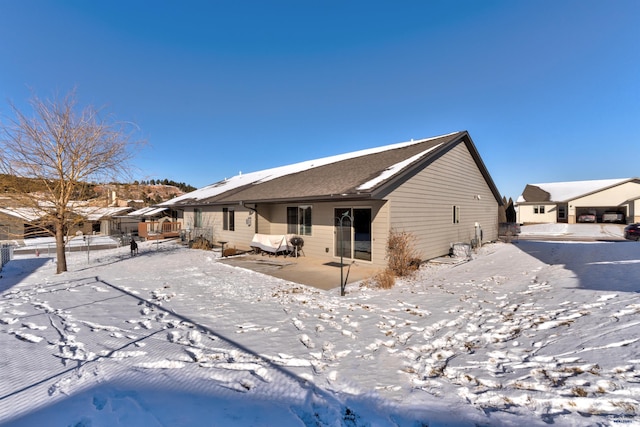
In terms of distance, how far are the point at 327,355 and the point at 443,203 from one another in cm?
1013

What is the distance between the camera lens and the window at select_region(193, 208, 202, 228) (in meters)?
18.5

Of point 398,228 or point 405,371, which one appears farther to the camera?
point 398,228

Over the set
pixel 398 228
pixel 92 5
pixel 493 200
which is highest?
pixel 92 5

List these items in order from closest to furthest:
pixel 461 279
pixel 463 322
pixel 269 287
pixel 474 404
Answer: pixel 474 404, pixel 463 322, pixel 269 287, pixel 461 279

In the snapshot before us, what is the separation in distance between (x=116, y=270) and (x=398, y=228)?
9.84m

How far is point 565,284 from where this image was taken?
21.1ft

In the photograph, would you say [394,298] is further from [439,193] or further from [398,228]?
[439,193]

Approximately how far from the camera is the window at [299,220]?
472 inches

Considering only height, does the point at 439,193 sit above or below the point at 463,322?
above

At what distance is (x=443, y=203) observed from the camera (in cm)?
1215

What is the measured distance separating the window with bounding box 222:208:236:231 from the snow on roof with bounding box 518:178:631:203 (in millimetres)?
36897

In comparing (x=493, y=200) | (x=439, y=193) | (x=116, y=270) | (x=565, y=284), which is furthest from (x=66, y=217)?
(x=493, y=200)

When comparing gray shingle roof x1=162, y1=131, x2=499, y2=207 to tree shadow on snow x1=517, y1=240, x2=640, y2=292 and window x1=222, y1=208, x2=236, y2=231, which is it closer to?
window x1=222, y1=208, x2=236, y2=231

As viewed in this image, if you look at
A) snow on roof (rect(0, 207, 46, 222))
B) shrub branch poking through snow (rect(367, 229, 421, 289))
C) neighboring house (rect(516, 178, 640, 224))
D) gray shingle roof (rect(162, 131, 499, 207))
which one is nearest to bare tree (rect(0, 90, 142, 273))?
snow on roof (rect(0, 207, 46, 222))
